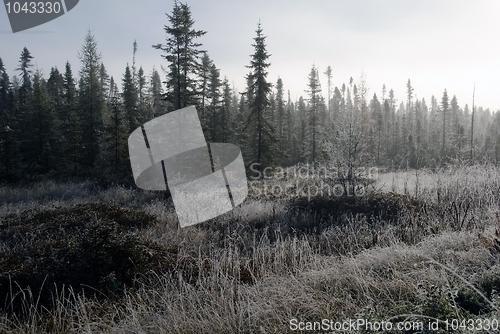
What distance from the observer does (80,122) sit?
24.5m

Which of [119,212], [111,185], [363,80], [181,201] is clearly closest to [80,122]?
[111,185]

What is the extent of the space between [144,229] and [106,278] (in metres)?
2.89

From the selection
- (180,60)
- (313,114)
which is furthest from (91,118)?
(313,114)
